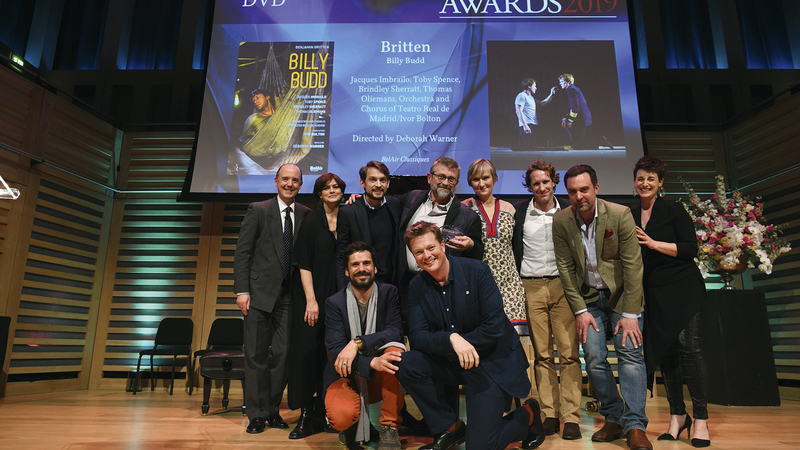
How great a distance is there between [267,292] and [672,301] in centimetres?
230

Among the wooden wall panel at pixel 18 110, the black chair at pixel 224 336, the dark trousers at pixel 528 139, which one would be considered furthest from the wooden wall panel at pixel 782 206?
the wooden wall panel at pixel 18 110

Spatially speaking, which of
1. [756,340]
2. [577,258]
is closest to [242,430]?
[577,258]

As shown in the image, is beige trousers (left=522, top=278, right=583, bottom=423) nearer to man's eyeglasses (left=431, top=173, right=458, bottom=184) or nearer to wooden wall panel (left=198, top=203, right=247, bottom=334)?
man's eyeglasses (left=431, top=173, right=458, bottom=184)

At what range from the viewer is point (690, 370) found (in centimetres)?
245

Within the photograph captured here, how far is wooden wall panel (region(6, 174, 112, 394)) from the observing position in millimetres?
4555

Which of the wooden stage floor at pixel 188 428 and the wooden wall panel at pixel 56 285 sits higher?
the wooden wall panel at pixel 56 285

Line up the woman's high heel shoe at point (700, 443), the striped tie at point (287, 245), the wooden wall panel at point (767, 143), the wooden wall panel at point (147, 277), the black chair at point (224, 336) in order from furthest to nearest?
the wooden wall panel at point (147, 277)
the black chair at point (224, 336)
the wooden wall panel at point (767, 143)
the striped tie at point (287, 245)
the woman's high heel shoe at point (700, 443)

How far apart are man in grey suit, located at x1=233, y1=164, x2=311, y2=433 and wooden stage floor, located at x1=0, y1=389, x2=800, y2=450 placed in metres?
0.24

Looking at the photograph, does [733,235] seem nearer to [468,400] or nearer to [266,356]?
[468,400]

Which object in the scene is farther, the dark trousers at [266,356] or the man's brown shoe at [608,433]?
the dark trousers at [266,356]

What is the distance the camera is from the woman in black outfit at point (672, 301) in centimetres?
241

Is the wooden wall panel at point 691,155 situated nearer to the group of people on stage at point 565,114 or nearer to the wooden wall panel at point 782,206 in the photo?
the wooden wall panel at point 782,206

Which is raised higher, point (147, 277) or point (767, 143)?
point (767, 143)

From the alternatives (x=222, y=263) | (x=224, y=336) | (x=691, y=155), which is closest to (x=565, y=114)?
(x=691, y=155)
